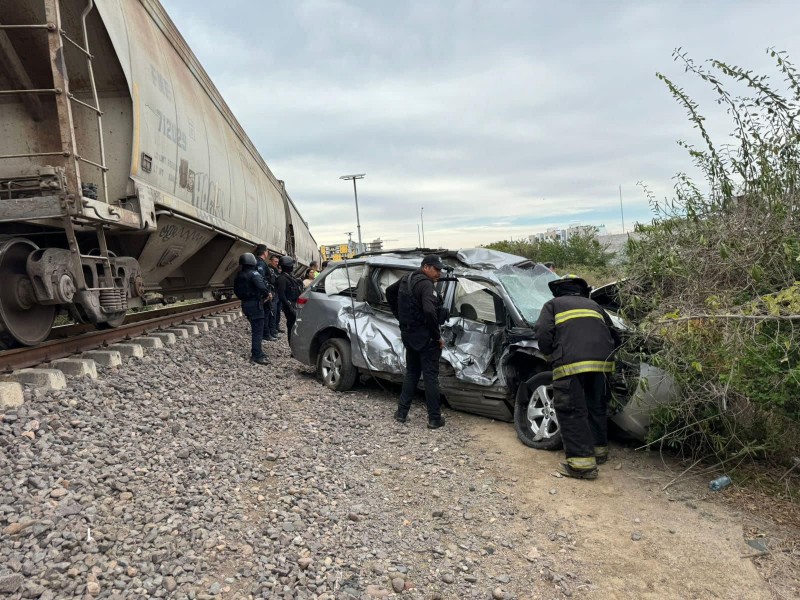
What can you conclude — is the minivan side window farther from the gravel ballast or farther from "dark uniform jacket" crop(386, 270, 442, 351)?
the gravel ballast

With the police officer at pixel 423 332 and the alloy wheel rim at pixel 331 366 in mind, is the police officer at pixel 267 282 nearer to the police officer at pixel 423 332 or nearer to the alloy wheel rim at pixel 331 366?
the alloy wheel rim at pixel 331 366

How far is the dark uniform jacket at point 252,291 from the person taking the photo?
746 cm

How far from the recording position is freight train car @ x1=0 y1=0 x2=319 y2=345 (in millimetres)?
4457

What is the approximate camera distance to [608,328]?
169 inches

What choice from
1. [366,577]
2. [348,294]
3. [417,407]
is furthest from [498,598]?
[348,294]

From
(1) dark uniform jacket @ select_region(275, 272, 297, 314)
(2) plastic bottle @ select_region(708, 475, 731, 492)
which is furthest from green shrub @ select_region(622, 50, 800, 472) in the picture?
(1) dark uniform jacket @ select_region(275, 272, 297, 314)

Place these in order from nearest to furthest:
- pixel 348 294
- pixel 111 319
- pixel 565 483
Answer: pixel 565 483 → pixel 111 319 → pixel 348 294

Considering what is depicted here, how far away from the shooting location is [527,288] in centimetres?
554

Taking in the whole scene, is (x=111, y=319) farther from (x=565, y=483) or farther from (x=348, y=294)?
(x=565, y=483)

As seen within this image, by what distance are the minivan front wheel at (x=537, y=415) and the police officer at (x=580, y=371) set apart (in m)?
0.28

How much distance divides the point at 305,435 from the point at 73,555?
7.53ft

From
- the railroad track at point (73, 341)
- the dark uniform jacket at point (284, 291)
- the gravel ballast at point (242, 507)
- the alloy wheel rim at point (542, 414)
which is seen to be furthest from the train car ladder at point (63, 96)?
the dark uniform jacket at point (284, 291)

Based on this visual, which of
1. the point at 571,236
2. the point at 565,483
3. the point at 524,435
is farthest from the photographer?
the point at 571,236

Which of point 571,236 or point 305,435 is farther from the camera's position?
point 571,236
